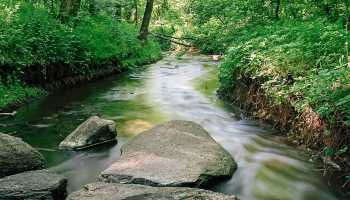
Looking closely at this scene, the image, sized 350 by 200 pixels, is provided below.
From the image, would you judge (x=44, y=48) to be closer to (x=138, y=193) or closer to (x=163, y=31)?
(x=138, y=193)

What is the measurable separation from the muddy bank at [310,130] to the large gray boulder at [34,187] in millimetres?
3497

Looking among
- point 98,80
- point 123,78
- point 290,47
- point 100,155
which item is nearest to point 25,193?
point 100,155

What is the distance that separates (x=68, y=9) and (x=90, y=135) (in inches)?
324

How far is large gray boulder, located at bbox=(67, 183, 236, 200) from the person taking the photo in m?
4.77

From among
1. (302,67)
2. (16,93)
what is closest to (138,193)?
(302,67)

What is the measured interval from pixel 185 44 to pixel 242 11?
516 inches

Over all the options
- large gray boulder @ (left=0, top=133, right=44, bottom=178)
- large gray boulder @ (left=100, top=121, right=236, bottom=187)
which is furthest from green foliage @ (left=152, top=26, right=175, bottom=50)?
large gray boulder @ (left=0, top=133, right=44, bottom=178)

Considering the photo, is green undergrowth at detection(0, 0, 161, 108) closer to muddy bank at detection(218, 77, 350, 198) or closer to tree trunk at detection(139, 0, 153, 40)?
muddy bank at detection(218, 77, 350, 198)

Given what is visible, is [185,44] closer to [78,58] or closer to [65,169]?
[78,58]

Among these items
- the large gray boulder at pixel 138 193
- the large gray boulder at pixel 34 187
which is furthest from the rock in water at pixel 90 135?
the large gray boulder at pixel 138 193

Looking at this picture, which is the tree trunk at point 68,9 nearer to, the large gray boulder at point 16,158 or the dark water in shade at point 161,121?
the dark water in shade at point 161,121

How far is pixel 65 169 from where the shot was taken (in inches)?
258

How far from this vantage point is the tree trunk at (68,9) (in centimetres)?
1427

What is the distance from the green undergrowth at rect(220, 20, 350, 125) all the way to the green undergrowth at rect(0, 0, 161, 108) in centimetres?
457
